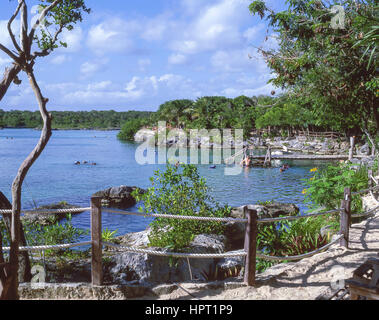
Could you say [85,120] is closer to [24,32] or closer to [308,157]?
[308,157]

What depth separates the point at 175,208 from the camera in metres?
7.88

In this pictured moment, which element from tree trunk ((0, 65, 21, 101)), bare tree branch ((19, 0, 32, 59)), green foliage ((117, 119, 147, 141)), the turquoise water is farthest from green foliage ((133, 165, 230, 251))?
green foliage ((117, 119, 147, 141))

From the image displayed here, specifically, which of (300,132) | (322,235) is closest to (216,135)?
(300,132)

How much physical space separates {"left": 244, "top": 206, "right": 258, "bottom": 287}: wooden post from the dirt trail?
0.13 metres

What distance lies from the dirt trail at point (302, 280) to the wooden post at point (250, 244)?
0.13 meters

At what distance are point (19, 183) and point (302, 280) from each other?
3.48 meters

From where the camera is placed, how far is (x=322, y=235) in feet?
22.9

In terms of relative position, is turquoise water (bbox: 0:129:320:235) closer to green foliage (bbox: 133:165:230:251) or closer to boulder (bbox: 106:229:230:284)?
green foliage (bbox: 133:165:230:251)

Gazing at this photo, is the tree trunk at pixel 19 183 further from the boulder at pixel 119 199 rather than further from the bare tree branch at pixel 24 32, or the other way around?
the boulder at pixel 119 199

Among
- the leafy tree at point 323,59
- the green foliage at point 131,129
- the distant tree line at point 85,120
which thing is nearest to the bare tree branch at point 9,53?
the leafy tree at point 323,59

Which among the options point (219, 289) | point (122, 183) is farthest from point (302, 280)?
point (122, 183)

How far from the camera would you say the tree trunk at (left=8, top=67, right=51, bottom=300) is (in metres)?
3.42
